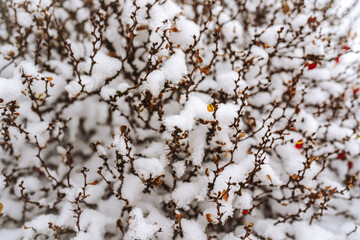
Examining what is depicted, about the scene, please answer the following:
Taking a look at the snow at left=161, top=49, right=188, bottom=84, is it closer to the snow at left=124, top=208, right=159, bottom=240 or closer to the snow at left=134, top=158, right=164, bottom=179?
the snow at left=134, top=158, right=164, bottom=179

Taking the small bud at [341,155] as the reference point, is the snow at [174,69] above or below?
above

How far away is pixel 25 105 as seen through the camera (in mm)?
2301

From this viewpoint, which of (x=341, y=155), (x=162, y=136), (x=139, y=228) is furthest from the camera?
(x=341, y=155)

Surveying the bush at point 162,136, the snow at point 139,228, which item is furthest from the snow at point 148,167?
the snow at point 139,228

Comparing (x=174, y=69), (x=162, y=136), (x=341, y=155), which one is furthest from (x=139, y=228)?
(x=341, y=155)

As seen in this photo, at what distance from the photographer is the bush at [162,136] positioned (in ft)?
6.46

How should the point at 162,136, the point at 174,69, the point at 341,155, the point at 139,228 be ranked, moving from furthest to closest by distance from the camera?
1. the point at 341,155
2. the point at 162,136
3. the point at 174,69
4. the point at 139,228

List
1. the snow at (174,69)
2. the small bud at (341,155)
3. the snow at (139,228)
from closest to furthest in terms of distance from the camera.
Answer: the snow at (139,228) < the snow at (174,69) < the small bud at (341,155)

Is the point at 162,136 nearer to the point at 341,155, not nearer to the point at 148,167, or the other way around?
the point at 148,167

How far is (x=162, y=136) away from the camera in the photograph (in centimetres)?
205

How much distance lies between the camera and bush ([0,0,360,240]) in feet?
6.46

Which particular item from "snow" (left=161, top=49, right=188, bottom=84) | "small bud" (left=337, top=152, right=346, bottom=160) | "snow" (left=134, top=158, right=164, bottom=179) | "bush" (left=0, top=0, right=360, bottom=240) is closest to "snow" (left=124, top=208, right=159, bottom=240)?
"bush" (left=0, top=0, right=360, bottom=240)

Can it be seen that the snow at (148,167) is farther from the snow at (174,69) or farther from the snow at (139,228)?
the snow at (174,69)

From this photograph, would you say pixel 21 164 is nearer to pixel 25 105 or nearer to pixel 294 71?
pixel 25 105
